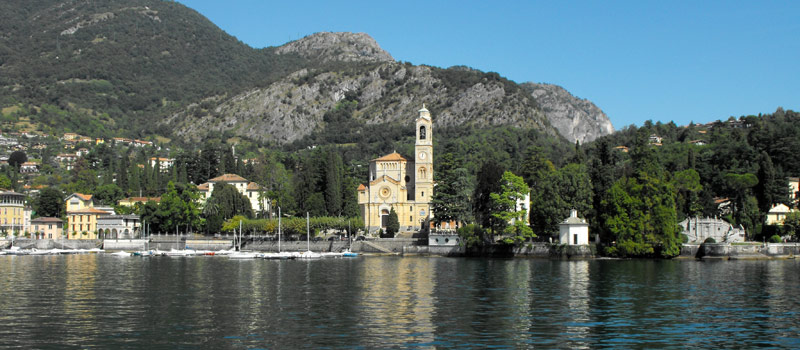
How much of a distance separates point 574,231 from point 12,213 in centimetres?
8463

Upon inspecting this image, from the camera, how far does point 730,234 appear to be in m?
79.7

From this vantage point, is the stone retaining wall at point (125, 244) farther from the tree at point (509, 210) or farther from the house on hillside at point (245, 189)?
the tree at point (509, 210)

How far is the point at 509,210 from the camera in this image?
79188 mm

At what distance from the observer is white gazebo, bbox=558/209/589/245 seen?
73312 millimetres

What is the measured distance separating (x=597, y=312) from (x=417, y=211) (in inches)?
2650

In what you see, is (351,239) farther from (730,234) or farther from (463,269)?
(730,234)

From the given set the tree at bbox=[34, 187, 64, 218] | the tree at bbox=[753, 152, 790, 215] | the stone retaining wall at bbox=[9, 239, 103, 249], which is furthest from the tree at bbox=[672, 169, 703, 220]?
the tree at bbox=[34, 187, 64, 218]

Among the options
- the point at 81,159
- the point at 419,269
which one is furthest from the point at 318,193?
the point at 81,159

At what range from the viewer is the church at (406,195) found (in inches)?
3974

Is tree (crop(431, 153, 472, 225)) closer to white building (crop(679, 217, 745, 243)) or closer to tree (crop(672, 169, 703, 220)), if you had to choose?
tree (crop(672, 169, 703, 220))

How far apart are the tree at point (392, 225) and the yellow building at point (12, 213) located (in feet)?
184

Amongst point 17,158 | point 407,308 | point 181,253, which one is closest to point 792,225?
point 407,308

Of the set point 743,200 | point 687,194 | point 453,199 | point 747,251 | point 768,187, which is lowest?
point 747,251

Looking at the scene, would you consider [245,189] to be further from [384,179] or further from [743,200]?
[743,200]
